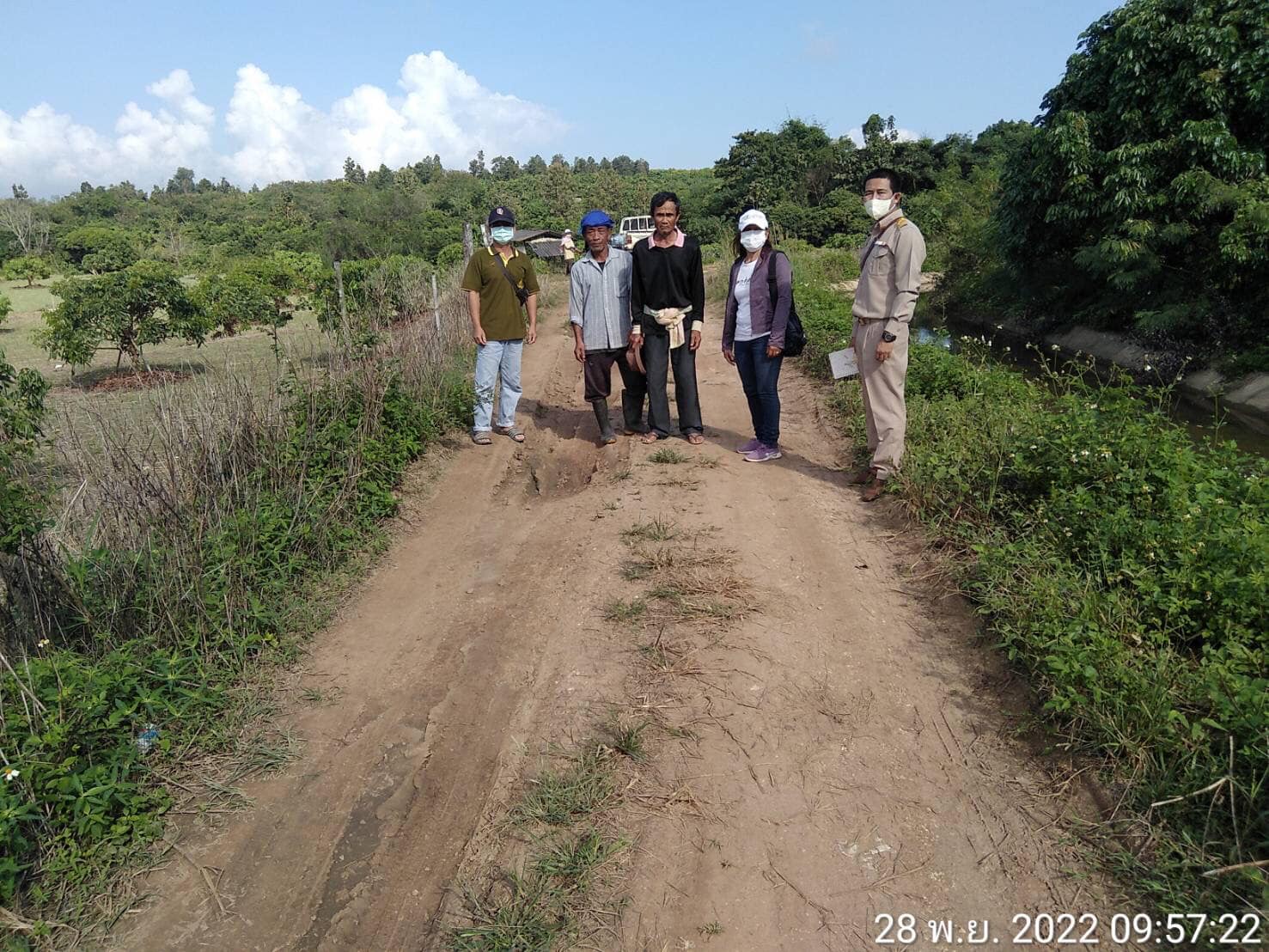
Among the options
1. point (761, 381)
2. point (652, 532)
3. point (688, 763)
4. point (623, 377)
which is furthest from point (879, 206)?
point (688, 763)

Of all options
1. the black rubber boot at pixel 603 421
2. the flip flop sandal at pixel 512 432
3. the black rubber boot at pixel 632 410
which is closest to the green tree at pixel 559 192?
the flip flop sandal at pixel 512 432

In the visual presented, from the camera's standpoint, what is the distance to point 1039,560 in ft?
11.0

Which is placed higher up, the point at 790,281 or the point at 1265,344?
the point at 790,281

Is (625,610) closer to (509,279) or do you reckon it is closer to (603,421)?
(603,421)

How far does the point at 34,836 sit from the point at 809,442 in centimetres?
501

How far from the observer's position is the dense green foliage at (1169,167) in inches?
396

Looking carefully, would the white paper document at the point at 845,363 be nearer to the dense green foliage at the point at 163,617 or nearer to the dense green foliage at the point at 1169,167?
the dense green foliage at the point at 163,617

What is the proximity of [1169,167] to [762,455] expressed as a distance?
9760 mm

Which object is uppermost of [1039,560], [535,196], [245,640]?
[535,196]

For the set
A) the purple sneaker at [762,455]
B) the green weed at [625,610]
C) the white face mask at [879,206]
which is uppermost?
the white face mask at [879,206]

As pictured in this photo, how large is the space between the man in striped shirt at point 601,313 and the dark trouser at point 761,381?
0.93m

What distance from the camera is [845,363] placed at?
477 centimetres

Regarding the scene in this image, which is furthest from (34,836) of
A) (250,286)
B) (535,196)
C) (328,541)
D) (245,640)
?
(535,196)

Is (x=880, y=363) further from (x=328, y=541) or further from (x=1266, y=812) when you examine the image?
(x=328, y=541)
